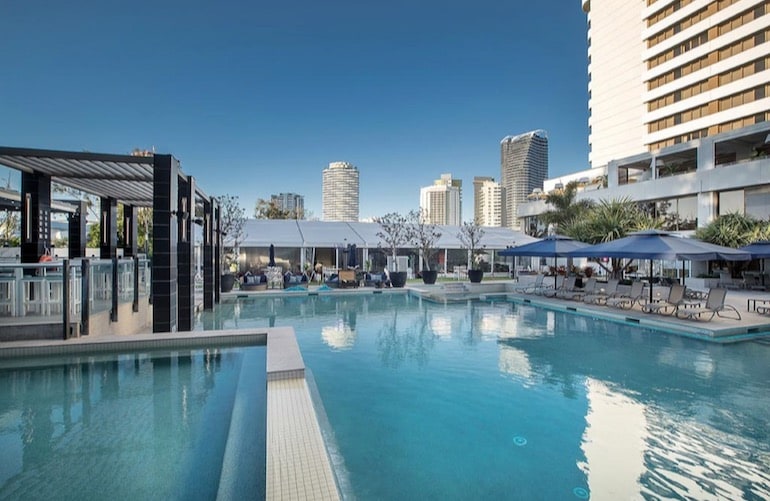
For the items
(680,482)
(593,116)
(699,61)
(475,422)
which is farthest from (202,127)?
(593,116)

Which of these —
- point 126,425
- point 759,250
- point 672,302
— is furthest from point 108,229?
point 759,250

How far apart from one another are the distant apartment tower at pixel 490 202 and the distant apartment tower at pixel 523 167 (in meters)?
1.30

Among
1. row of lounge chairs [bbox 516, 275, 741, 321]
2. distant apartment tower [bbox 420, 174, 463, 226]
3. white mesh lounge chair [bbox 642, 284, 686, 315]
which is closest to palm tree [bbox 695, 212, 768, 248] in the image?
row of lounge chairs [bbox 516, 275, 741, 321]

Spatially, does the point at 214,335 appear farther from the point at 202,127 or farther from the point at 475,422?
the point at 202,127

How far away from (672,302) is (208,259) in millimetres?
14372

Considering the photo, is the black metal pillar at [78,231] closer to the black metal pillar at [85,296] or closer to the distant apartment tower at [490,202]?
the black metal pillar at [85,296]

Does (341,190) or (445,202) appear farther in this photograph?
(341,190)

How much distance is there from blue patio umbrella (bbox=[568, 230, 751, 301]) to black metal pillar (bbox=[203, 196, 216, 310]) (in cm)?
1304

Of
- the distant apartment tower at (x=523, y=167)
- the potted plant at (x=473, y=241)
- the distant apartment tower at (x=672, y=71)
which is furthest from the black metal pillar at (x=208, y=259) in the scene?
the distant apartment tower at (x=523, y=167)

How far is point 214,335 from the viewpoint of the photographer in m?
8.02

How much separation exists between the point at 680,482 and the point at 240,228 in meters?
21.2

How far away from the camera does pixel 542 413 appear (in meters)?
5.34

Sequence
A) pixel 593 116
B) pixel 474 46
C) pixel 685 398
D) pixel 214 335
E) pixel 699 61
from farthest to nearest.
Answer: pixel 593 116
pixel 699 61
pixel 474 46
pixel 214 335
pixel 685 398

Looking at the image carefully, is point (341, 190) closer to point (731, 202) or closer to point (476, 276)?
point (476, 276)
